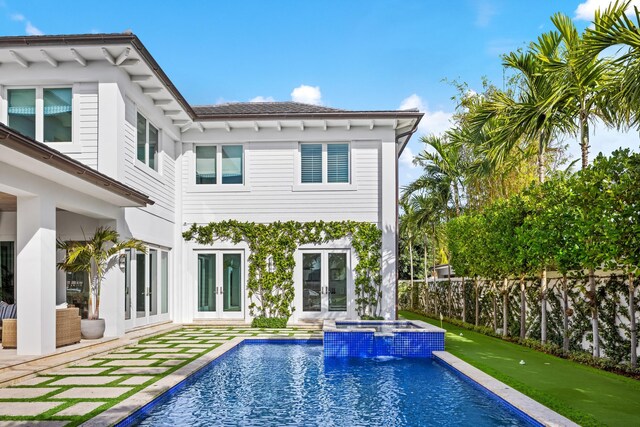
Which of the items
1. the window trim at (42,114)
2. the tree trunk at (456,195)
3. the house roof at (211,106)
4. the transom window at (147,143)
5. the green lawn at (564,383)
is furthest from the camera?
the tree trunk at (456,195)

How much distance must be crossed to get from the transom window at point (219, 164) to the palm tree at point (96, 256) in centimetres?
541

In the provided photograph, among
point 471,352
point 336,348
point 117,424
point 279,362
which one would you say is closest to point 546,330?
Result: point 471,352

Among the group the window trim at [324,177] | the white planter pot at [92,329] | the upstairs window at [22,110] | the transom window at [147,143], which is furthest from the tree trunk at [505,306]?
the upstairs window at [22,110]

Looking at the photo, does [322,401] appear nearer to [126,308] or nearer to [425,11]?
[126,308]

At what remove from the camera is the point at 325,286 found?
16.7 metres

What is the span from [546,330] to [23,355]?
955 centimetres

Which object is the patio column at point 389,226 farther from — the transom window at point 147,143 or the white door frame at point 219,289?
the transom window at point 147,143

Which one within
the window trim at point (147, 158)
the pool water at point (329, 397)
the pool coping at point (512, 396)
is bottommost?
the pool water at point (329, 397)

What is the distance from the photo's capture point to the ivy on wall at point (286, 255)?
16.5 metres

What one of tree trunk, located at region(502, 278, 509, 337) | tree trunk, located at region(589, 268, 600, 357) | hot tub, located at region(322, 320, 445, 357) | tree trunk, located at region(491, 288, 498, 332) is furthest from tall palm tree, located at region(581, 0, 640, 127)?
tree trunk, located at region(491, 288, 498, 332)

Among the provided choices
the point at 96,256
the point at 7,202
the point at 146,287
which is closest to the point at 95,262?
the point at 96,256

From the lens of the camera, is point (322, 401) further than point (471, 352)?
No

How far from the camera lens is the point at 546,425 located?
18.0ft

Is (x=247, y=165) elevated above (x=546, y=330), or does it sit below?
above
